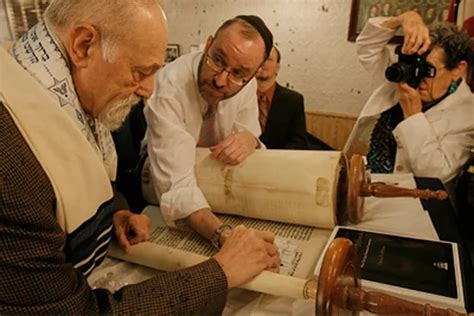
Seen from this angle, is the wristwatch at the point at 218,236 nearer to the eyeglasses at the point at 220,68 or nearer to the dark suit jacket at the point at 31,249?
the dark suit jacket at the point at 31,249

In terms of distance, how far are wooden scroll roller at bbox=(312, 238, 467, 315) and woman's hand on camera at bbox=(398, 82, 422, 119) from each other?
955mm

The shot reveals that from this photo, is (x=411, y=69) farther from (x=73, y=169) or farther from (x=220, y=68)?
(x=73, y=169)

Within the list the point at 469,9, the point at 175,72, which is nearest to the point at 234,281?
the point at 175,72

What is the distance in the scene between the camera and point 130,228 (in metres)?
0.83

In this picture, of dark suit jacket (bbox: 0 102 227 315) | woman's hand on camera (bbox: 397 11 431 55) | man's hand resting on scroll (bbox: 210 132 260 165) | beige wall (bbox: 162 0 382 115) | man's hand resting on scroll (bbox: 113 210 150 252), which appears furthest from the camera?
beige wall (bbox: 162 0 382 115)

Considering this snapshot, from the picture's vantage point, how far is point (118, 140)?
3.80 ft

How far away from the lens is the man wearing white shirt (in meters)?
0.88

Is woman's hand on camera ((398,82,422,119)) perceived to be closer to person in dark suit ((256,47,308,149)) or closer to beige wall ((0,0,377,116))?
person in dark suit ((256,47,308,149))

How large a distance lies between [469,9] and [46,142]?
174 centimetres

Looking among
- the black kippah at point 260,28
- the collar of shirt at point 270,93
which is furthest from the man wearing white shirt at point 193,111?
the collar of shirt at point 270,93

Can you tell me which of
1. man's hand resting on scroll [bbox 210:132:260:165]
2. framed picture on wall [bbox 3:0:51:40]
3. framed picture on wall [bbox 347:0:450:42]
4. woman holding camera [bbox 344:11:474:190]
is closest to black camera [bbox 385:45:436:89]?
woman holding camera [bbox 344:11:474:190]

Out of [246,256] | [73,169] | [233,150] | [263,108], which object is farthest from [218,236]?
[263,108]

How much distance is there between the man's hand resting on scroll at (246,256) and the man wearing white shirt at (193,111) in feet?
0.44

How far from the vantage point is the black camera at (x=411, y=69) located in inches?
50.9
